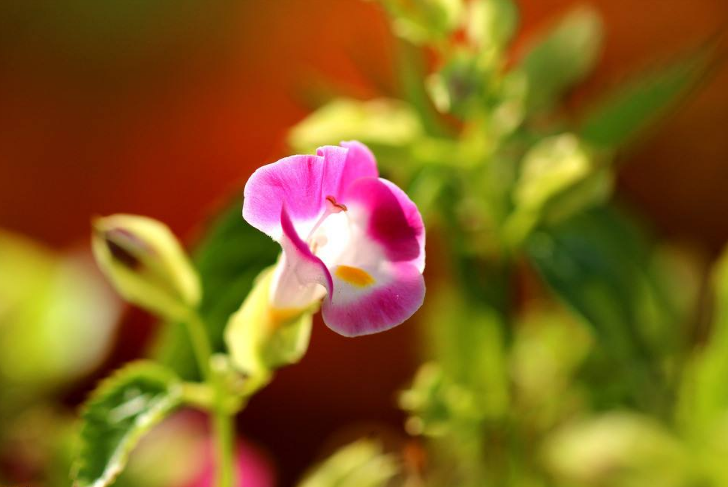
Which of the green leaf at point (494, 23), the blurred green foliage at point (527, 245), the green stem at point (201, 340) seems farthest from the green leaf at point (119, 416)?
the green leaf at point (494, 23)

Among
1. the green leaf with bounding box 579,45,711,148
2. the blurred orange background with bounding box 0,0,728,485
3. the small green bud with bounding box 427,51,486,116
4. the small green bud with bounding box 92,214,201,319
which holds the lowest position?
the small green bud with bounding box 92,214,201,319

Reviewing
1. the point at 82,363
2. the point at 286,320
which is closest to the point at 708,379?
the point at 286,320

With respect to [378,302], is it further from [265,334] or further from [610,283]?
[610,283]

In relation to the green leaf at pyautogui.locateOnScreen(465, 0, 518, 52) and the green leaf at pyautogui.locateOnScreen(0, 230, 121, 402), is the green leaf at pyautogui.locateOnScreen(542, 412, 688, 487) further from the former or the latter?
→ the green leaf at pyautogui.locateOnScreen(0, 230, 121, 402)

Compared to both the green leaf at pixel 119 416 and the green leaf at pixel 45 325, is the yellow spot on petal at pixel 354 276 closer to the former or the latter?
the green leaf at pixel 119 416

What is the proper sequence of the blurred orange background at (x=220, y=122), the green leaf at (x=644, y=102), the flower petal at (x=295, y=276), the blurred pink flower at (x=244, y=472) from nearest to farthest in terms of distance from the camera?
the flower petal at (x=295, y=276)
the green leaf at (x=644, y=102)
the blurred pink flower at (x=244, y=472)
the blurred orange background at (x=220, y=122)

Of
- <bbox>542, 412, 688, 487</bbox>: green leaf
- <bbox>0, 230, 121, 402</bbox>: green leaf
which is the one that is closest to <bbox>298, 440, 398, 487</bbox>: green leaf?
<bbox>542, 412, 688, 487</bbox>: green leaf
